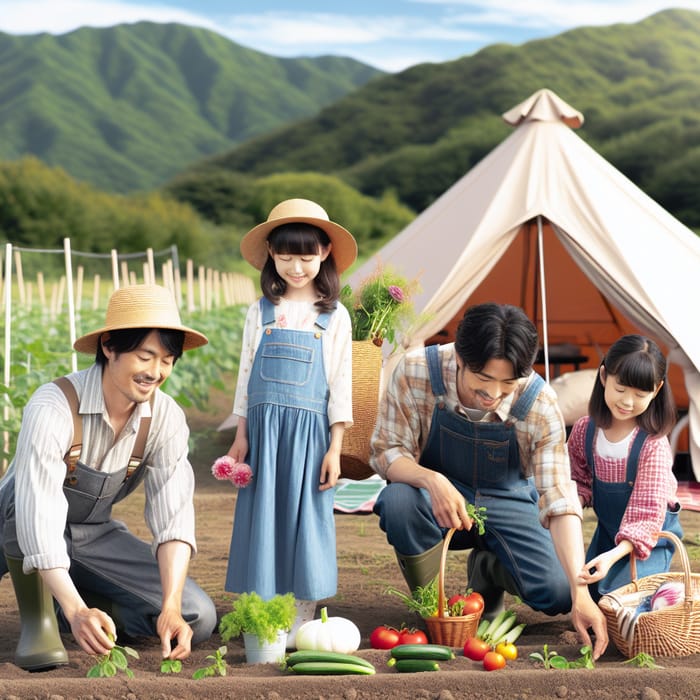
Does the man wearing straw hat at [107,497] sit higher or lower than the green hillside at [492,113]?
lower

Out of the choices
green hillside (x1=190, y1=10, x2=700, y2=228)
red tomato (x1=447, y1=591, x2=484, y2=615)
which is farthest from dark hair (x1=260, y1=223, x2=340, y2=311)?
green hillside (x1=190, y1=10, x2=700, y2=228)

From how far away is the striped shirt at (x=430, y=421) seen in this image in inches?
123

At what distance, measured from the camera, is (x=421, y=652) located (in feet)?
8.87

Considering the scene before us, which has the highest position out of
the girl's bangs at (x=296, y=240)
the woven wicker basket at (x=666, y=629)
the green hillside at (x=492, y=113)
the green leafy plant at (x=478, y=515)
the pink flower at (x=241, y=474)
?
the green hillside at (x=492, y=113)

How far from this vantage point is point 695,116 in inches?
1786

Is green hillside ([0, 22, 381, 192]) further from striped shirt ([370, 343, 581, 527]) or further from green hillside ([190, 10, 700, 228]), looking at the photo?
striped shirt ([370, 343, 581, 527])

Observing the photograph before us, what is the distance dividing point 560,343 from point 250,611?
5726mm

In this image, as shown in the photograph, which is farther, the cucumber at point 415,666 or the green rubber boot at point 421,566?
the green rubber boot at point 421,566

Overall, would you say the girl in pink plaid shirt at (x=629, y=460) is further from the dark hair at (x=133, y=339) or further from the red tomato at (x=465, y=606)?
the dark hair at (x=133, y=339)

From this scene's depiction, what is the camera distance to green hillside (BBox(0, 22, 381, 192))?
4862 cm

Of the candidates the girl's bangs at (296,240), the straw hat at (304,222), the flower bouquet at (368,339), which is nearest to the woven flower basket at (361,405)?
the flower bouquet at (368,339)

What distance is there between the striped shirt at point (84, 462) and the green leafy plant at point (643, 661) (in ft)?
4.07

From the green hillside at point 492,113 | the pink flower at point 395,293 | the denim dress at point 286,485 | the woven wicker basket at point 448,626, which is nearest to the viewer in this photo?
the woven wicker basket at point 448,626

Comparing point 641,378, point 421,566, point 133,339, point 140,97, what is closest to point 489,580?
point 421,566
